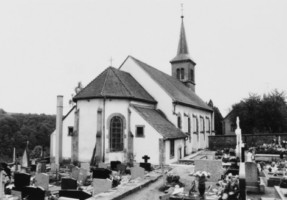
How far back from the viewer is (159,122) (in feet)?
80.5

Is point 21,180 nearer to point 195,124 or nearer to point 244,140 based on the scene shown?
point 195,124

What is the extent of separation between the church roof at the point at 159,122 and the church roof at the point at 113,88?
107 cm

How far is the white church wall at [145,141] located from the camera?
22134 mm

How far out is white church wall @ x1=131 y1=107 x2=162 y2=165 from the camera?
871 inches

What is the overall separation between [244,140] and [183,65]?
14713 millimetres

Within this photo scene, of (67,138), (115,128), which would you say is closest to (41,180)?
(115,128)

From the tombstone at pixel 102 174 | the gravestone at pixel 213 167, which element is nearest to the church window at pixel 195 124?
the gravestone at pixel 213 167

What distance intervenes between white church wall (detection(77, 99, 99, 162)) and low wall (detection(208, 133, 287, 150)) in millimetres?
19357

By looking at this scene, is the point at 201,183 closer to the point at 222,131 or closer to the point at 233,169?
the point at 233,169

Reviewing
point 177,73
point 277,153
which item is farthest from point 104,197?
point 177,73

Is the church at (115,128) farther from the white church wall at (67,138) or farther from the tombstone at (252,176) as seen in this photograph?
the tombstone at (252,176)

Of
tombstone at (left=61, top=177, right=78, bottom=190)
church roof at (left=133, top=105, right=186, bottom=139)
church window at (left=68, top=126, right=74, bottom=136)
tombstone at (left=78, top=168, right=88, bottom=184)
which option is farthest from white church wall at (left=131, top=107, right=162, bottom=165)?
tombstone at (left=61, top=177, right=78, bottom=190)

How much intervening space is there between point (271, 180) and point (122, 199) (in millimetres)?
7681

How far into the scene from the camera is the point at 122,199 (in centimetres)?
1139
